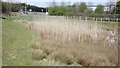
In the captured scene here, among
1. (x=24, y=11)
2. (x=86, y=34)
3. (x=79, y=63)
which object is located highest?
(x=24, y=11)

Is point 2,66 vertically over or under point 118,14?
under

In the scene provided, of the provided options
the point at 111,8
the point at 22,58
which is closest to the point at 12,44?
the point at 22,58

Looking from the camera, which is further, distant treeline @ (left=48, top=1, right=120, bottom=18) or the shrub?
distant treeline @ (left=48, top=1, right=120, bottom=18)

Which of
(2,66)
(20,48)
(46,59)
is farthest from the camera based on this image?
(20,48)

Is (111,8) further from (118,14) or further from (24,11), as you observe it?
(24,11)

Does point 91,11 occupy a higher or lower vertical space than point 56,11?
higher

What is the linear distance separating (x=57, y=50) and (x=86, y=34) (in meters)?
1.91

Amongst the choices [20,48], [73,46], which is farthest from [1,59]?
[73,46]

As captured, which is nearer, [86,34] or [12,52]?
[12,52]

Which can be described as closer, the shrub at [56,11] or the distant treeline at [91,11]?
the shrub at [56,11]

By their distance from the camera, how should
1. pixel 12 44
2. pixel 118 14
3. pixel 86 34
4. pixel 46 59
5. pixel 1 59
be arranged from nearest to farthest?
pixel 1 59
pixel 46 59
pixel 12 44
pixel 86 34
pixel 118 14

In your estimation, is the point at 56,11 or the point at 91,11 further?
the point at 91,11

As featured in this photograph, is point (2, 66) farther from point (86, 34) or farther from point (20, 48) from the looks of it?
point (86, 34)

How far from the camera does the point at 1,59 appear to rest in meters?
2.85
